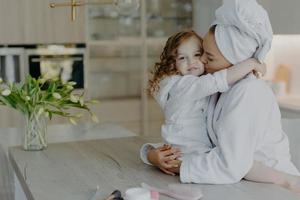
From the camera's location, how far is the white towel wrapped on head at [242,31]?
1.44 m

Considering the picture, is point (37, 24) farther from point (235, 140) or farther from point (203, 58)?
point (235, 140)

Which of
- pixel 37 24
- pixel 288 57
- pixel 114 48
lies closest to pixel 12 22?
pixel 37 24

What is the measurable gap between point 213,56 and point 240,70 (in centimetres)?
10

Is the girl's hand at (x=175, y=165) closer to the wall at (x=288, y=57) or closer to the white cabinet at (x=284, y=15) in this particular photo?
the white cabinet at (x=284, y=15)

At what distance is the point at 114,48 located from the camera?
4965mm

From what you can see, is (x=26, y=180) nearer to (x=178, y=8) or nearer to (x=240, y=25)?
(x=240, y=25)

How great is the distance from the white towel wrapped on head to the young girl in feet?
0.15

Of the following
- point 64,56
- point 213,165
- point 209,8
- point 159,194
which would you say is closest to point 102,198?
point 159,194

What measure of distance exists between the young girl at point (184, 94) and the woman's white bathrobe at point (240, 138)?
73mm

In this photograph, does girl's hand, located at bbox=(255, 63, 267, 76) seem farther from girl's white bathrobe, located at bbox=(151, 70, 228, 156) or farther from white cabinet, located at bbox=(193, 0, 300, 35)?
white cabinet, located at bbox=(193, 0, 300, 35)

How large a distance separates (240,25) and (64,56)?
314 centimetres

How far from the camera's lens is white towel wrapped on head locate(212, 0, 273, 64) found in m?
1.44

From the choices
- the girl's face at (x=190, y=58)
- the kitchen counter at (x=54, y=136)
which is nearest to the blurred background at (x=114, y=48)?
the kitchen counter at (x=54, y=136)

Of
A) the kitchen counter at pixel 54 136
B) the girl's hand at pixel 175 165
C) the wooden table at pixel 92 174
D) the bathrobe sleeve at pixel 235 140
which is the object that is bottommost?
the kitchen counter at pixel 54 136
